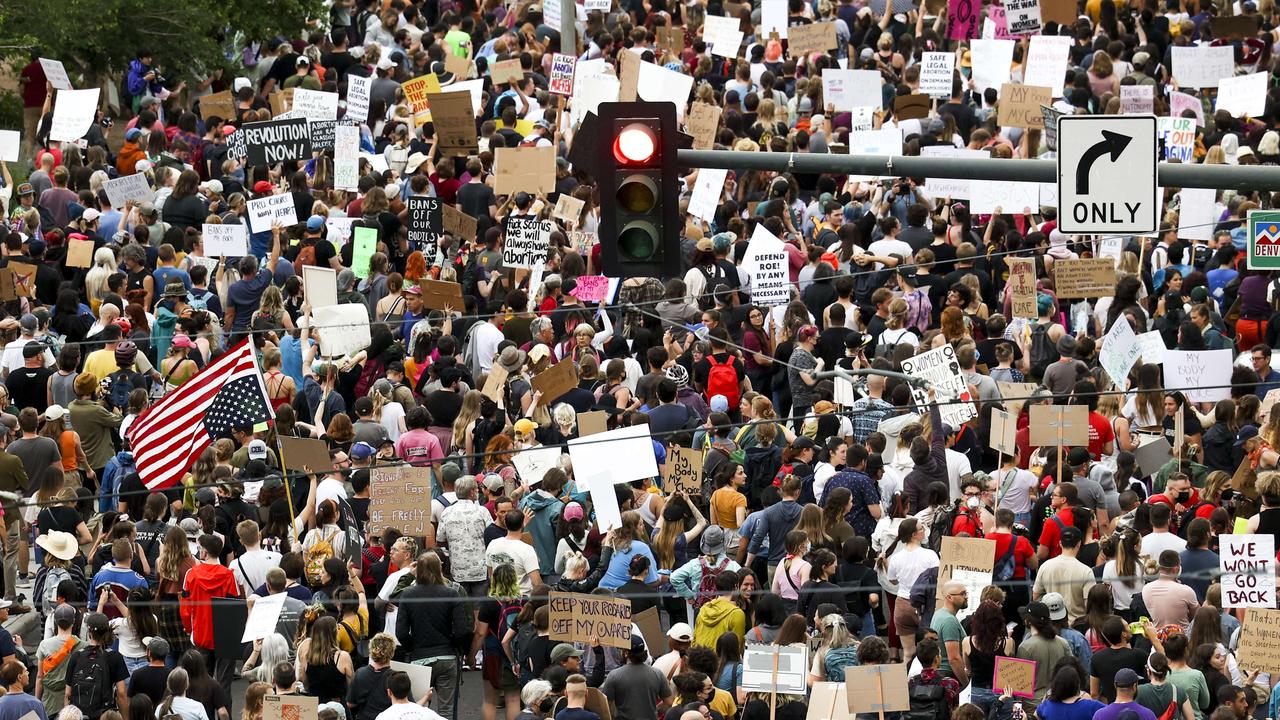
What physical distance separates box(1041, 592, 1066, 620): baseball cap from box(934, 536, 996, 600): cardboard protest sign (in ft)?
1.35

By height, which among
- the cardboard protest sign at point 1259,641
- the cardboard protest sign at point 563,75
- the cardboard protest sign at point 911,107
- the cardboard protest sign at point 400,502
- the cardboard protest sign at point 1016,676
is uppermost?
the cardboard protest sign at point 563,75

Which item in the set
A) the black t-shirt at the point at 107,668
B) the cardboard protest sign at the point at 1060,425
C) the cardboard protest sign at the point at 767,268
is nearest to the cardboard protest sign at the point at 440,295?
the cardboard protest sign at the point at 767,268

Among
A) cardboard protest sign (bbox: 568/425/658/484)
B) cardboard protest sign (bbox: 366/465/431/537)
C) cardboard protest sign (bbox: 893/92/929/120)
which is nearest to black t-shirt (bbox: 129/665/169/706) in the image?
cardboard protest sign (bbox: 366/465/431/537)

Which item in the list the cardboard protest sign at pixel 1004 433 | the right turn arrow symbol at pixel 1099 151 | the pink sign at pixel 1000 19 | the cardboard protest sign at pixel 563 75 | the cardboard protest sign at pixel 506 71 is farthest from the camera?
the pink sign at pixel 1000 19

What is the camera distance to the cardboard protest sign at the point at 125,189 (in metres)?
20.5

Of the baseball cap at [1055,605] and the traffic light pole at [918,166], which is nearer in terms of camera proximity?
the traffic light pole at [918,166]

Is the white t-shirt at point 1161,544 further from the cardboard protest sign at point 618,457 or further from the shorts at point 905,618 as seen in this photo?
the cardboard protest sign at point 618,457

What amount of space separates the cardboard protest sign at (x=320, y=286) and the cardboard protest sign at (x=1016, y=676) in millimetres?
7514

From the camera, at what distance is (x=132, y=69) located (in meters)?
26.7

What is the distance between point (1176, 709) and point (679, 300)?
6496mm

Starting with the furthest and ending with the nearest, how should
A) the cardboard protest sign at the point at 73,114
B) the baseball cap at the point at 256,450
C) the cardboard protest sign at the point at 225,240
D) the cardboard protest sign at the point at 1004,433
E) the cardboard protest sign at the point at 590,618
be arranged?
the cardboard protest sign at the point at 73,114 → the cardboard protest sign at the point at 225,240 → the baseball cap at the point at 256,450 → the cardboard protest sign at the point at 1004,433 → the cardboard protest sign at the point at 590,618

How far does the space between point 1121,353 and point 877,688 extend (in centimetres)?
481

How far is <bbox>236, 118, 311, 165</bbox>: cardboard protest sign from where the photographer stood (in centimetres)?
2186

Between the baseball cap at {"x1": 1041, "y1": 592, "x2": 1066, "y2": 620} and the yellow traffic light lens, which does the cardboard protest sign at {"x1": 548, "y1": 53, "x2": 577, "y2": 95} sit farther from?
the yellow traffic light lens
